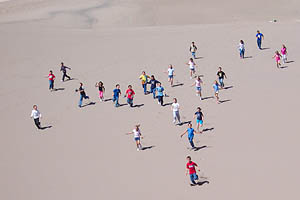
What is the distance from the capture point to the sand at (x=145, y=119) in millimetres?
15452

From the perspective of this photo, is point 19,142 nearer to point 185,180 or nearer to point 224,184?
point 185,180

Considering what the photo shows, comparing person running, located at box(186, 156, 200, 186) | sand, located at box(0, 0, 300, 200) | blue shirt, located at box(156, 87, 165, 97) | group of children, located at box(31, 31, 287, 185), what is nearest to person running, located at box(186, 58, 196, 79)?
group of children, located at box(31, 31, 287, 185)

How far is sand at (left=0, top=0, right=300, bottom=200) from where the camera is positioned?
1545cm

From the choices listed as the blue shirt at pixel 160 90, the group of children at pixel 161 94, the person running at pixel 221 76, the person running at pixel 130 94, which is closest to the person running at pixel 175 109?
the group of children at pixel 161 94

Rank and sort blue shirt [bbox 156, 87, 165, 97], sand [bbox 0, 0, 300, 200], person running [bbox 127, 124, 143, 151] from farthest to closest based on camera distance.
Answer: blue shirt [bbox 156, 87, 165, 97] → person running [bbox 127, 124, 143, 151] → sand [bbox 0, 0, 300, 200]

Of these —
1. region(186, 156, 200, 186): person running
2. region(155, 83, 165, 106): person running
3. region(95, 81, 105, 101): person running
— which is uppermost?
region(95, 81, 105, 101): person running

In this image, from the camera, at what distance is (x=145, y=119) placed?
20.6 meters

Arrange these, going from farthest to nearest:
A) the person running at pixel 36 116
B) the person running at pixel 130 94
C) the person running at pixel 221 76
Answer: the person running at pixel 221 76 → the person running at pixel 130 94 → the person running at pixel 36 116

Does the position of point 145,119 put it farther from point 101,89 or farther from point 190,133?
point 190,133

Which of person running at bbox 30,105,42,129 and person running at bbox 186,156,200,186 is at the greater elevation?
person running at bbox 30,105,42,129

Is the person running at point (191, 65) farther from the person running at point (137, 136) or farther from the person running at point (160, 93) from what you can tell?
the person running at point (137, 136)

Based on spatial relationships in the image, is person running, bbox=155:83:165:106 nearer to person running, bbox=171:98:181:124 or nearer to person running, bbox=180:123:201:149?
person running, bbox=171:98:181:124

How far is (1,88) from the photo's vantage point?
27.0 metres

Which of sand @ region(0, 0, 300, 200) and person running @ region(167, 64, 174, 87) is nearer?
sand @ region(0, 0, 300, 200)
